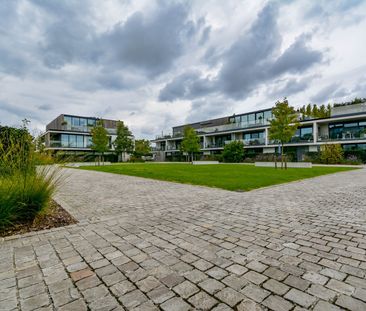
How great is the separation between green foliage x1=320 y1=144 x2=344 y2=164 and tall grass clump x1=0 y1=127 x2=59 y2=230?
31.5 meters

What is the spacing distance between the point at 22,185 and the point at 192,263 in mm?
3461

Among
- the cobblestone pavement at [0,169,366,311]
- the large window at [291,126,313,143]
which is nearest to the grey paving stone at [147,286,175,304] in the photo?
the cobblestone pavement at [0,169,366,311]

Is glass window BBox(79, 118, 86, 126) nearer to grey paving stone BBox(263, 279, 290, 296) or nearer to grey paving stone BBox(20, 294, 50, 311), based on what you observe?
grey paving stone BBox(20, 294, 50, 311)

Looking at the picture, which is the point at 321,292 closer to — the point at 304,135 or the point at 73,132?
the point at 304,135

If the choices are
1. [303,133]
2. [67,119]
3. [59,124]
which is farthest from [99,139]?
[303,133]

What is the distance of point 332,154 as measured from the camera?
26812mm

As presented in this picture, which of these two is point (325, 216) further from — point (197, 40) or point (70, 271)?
point (197, 40)

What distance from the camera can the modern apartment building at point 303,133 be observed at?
93.7ft

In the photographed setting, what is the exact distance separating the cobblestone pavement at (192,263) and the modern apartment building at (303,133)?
23844 millimetres

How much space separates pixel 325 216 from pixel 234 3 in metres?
10.6

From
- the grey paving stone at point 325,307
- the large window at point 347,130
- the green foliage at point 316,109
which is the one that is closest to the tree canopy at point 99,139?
the grey paving stone at point 325,307

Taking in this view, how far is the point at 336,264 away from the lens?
242 cm

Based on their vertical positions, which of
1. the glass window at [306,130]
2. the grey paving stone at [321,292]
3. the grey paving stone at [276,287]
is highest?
the glass window at [306,130]

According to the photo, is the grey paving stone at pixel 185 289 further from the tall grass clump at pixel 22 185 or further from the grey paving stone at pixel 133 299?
the tall grass clump at pixel 22 185
